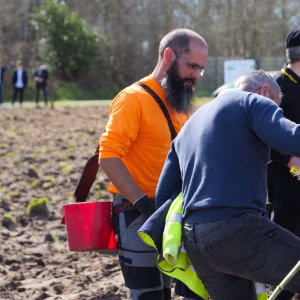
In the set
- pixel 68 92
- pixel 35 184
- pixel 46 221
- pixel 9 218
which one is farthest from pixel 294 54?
pixel 68 92

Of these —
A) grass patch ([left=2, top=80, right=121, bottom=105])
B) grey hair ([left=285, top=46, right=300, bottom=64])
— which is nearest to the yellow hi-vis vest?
grey hair ([left=285, top=46, right=300, bottom=64])

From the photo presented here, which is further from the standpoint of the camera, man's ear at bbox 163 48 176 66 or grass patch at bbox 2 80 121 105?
grass patch at bbox 2 80 121 105

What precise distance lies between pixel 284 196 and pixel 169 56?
4.23ft

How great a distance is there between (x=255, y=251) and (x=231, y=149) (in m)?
0.44

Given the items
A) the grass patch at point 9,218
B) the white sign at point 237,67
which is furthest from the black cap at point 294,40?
the white sign at point 237,67

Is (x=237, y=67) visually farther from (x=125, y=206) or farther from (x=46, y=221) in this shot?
(x=125, y=206)

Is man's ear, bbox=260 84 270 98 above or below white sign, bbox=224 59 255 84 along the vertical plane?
below

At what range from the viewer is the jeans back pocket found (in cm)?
192

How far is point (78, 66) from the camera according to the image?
95.7 feet

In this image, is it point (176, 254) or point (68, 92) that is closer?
point (176, 254)

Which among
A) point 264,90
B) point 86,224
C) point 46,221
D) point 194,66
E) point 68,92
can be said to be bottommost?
point 46,221

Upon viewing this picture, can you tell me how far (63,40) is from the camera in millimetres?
28438

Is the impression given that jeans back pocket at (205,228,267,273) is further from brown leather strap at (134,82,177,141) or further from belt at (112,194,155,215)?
brown leather strap at (134,82,177,141)

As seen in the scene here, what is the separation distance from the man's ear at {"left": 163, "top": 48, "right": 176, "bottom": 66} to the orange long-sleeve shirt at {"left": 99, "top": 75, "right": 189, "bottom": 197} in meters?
0.19
